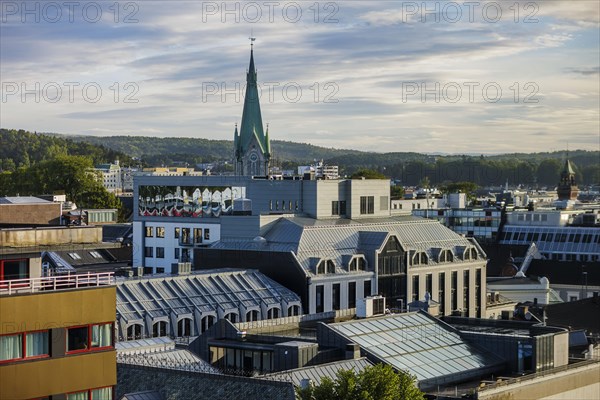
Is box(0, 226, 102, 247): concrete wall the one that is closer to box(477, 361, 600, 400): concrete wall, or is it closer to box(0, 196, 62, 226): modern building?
box(0, 196, 62, 226): modern building

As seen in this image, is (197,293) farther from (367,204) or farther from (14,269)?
(14,269)

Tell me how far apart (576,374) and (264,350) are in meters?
16.6

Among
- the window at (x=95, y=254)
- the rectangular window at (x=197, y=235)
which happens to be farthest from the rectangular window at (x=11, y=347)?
the window at (x=95, y=254)

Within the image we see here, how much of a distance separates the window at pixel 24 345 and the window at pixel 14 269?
358cm

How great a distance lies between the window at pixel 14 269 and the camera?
40219 millimetres

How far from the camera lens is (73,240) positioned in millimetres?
42719

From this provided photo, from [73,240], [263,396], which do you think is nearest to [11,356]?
[73,240]

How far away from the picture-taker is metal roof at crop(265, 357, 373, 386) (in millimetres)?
55594

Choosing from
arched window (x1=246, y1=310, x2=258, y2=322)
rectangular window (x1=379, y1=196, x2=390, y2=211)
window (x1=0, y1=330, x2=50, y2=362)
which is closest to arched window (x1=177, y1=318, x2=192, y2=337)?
arched window (x1=246, y1=310, x2=258, y2=322)

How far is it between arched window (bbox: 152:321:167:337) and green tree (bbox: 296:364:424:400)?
30700 mm

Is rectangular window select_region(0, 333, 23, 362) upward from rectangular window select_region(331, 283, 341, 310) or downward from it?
upward

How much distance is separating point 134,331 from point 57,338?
42.1m

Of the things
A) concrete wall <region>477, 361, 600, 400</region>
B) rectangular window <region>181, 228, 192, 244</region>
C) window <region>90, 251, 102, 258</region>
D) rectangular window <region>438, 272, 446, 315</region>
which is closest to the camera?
concrete wall <region>477, 361, 600, 400</region>

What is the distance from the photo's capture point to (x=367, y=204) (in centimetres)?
11544
